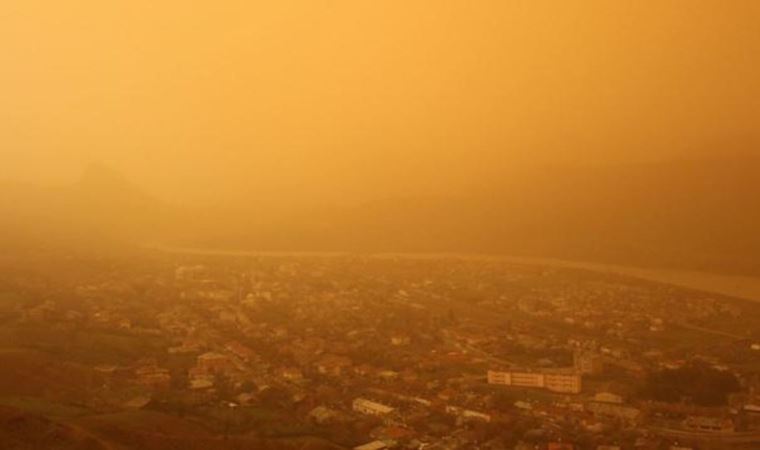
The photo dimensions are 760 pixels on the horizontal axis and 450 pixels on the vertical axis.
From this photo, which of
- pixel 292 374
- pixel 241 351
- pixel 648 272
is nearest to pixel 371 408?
pixel 292 374

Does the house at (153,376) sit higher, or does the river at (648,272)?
the river at (648,272)

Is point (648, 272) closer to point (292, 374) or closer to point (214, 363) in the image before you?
point (292, 374)

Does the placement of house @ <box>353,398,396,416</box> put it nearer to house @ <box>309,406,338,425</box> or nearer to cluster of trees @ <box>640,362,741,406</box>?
house @ <box>309,406,338,425</box>

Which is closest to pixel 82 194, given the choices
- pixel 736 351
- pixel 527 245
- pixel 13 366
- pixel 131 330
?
pixel 527 245

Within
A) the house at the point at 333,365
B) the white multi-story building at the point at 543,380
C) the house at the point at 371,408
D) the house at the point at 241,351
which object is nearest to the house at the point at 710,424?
the white multi-story building at the point at 543,380

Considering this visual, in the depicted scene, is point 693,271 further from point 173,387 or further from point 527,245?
point 173,387

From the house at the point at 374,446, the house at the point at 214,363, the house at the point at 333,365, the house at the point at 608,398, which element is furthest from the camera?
the house at the point at 333,365

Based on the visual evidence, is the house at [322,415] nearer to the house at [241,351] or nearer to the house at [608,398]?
the house at [241,351]
